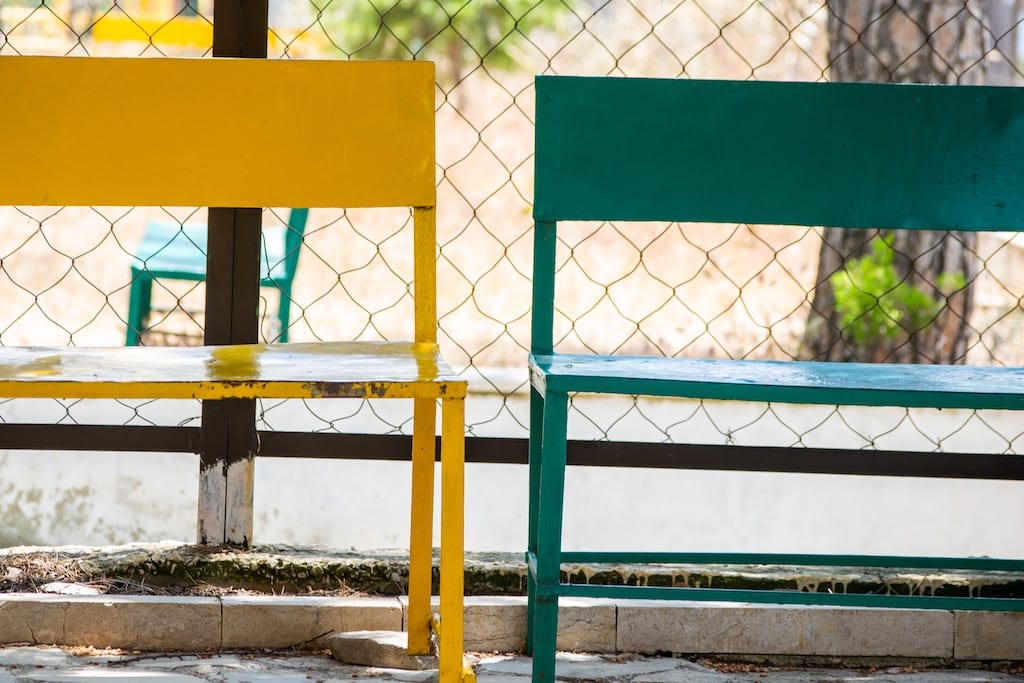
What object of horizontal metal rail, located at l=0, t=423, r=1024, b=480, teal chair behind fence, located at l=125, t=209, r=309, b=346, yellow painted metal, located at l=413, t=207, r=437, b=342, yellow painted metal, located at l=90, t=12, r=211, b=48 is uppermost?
yellow painted metal, located at l=90, t=12, r=211, b=48

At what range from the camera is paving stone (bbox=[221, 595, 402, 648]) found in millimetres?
2051

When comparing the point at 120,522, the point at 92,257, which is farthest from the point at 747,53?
the point at 120,522

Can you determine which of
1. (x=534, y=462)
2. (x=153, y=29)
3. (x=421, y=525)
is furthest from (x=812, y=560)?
(x=153, y=29)

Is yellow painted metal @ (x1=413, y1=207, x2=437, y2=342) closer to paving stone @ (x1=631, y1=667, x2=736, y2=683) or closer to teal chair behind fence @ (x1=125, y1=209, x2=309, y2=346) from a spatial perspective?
paving stone @ (x1=631, y1=667, x2=736, y2=683)

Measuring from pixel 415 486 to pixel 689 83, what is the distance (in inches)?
31.8

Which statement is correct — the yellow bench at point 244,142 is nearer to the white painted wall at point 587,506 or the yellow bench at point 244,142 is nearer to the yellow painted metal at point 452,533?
the yellow painted metal at point 452,533

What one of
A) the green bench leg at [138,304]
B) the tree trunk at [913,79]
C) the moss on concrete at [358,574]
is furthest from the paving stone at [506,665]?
the tree trunk at [913,79]

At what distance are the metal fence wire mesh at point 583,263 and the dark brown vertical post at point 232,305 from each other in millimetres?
73

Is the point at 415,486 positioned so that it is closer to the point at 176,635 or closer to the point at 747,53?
the point at 176,635

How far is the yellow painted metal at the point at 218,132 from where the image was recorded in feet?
6.19

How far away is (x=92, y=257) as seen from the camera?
9.09 meters

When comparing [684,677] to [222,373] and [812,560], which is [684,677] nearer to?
[812,560]

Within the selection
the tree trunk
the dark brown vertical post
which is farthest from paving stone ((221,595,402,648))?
the tree trunk

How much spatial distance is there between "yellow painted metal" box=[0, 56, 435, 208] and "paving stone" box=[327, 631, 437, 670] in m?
0.72
